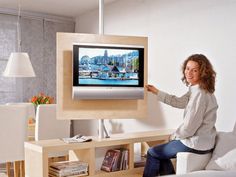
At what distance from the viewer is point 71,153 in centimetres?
361

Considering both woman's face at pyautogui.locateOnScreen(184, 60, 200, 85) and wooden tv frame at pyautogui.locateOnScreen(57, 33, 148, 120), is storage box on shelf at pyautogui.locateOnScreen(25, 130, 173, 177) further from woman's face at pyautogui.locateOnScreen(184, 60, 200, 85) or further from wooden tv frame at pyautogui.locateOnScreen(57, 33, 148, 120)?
woman's face at pyautogui.locateOnScreen(184, 60, 200, 85)

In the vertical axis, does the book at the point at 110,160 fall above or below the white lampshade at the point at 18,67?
below

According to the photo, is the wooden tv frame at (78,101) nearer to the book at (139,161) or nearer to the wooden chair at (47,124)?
the book at (139,161)

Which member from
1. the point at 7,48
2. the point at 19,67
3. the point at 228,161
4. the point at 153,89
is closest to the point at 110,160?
the point at 153,89

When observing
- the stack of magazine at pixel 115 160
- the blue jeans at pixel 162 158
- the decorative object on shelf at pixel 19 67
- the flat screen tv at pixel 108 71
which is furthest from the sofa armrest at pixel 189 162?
the decorative object on shelf at pixel 19 67

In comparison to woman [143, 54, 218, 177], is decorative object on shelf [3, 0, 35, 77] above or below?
above

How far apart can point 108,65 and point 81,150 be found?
893mm

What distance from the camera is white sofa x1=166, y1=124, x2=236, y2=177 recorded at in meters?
2.90

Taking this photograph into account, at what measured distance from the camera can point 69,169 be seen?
325 cm

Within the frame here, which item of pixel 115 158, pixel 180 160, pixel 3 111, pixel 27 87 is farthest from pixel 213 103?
pixel 27 87

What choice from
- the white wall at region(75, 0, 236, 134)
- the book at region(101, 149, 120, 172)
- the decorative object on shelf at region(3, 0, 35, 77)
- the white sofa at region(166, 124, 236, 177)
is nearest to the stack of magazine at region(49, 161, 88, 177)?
the book at region(101, 149, 120, 172)

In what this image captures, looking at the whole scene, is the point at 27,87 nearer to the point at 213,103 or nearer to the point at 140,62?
the point at 140,62

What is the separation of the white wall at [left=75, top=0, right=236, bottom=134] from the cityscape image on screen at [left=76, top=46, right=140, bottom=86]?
1020mm

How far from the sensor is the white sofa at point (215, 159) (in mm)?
2904
